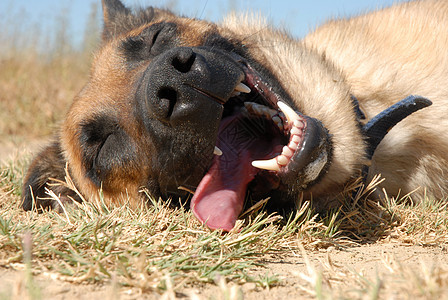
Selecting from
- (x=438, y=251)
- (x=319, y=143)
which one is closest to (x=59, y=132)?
(x=319, y=143)

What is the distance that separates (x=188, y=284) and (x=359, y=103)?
1.77 meters

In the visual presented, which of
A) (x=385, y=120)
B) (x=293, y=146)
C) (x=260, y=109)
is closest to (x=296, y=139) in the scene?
(x=293, y=146)

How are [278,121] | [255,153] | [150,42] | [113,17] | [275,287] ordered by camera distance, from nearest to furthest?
[275,287], [278,121], [255,153], [150,42], [113,17]

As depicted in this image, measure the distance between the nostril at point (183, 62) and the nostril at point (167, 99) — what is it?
0.12 meters

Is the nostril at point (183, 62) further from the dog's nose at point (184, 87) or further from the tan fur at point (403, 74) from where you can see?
the tan fur at point (403, 74)

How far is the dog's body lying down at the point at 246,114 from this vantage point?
211 centimetres

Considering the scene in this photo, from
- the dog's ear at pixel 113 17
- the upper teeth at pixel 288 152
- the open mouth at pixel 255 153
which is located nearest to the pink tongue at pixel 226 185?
the open mouth at pixel 255 153

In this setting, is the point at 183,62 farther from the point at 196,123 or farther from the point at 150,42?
the point at 150,42

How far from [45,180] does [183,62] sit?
1402mm

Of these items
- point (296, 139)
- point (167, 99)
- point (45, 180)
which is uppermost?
point (167, 99)

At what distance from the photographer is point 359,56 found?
10.1 ft

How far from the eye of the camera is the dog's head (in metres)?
2.08

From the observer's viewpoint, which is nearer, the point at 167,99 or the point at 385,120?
the point at 167,99

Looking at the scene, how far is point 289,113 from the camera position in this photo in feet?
7.13
